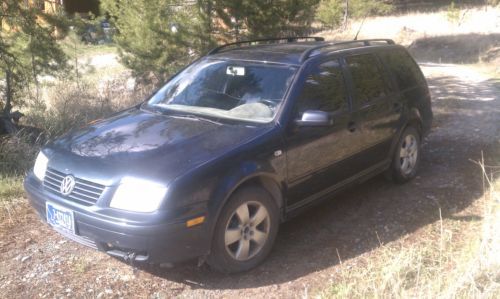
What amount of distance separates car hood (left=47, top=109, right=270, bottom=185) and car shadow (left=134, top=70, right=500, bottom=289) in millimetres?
986

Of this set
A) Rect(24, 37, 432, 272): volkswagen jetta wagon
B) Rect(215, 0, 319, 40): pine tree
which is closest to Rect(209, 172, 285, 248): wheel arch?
Rect(24, 37, 432, 272): volkswagen jetta wagon

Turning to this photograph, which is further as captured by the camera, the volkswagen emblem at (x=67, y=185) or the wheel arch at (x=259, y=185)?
the volkswagen emblem at (x=67, y=185)

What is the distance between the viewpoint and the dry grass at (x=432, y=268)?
10.2 ft

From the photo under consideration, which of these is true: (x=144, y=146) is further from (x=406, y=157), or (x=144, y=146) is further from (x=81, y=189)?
(x=406, y=157)

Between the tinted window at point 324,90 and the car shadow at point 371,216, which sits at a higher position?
the tinted window at point 324,90

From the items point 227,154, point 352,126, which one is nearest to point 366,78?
point 352,126

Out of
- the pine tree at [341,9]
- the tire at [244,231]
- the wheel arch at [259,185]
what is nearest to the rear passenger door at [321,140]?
the wheel arch at [259,185]

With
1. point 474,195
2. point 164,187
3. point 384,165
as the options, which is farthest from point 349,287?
point 474,195

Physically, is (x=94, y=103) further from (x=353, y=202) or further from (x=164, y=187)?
(x=164, y=187)

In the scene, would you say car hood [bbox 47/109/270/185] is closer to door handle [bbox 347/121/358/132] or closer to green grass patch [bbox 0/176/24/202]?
door handle [bbox 347/121/358/132]

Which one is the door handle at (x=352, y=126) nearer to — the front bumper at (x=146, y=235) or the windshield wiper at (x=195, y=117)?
the windshield wiper at (x=195, y=117)

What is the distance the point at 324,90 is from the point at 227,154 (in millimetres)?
1397

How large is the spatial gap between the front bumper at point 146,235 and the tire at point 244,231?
164mm

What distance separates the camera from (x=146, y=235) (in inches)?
130
